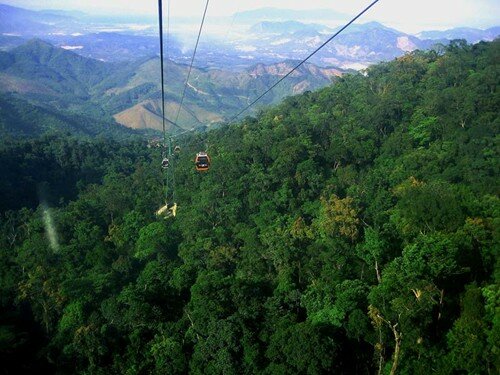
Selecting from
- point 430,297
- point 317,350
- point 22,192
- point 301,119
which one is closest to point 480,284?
point 430,297

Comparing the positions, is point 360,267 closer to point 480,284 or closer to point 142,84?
point 480,284

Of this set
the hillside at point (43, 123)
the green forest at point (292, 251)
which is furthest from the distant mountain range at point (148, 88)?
the green forest at point (292, 251)

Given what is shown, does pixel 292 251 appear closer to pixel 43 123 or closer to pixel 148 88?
pixel 43 123

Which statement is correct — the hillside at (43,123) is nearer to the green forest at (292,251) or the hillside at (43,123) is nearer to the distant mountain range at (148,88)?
the distant mountain range at (148,88)

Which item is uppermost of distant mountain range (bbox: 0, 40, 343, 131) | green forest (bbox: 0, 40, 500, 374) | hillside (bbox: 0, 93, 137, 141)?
green forest (bbox: 0, 40, 500, 374)

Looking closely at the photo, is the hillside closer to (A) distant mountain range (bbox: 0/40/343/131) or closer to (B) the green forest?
(A) distant mountain range (bbox: 0/40/343/131)

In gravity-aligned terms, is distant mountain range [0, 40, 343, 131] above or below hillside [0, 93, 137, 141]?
below

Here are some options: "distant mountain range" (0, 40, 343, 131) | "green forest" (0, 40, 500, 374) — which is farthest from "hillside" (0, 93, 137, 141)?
"green forest" (0, 40, 500, 374)

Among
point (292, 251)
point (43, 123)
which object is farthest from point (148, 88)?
point (292, 251)
